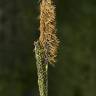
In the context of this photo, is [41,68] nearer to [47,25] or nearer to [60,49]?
[47,25]

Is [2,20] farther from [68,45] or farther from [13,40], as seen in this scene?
[68,45]

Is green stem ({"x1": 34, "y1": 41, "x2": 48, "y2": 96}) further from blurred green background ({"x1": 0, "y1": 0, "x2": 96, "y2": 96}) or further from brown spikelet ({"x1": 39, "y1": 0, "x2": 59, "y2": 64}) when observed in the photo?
blurred green background ({"x1": 0, "y1": 0, "x2": 96, "y2": 96})

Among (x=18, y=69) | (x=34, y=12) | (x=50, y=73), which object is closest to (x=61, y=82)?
(x=50, y=73)

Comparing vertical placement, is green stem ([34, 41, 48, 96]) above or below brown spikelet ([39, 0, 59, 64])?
below

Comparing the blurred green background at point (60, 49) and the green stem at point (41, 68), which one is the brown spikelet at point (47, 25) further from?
the blurred green background at point (60, 49)

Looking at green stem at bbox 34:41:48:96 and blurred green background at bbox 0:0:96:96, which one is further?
blurred green background at bbox 0:0:96:96

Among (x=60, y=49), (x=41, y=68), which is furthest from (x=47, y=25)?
(x=60, y=49)

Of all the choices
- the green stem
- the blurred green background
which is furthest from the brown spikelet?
the blurred green background

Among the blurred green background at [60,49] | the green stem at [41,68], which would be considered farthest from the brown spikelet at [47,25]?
the blurred green background at [60,49]
